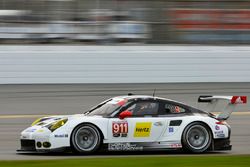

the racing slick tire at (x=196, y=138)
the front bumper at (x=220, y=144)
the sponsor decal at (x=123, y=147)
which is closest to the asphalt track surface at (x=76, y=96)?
the front bumper at (x=220, y=144)

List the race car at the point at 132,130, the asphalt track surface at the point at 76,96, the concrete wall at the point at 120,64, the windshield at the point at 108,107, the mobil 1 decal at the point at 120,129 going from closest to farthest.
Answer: the race car at the point at 132,130
the mobil 1 decal at the point at 120,129
the windshield at the point at 108,107
the asphalt track surface at the point at 76,96
the concrete wall at the point at 120,64

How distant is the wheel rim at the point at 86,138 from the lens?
366 inches

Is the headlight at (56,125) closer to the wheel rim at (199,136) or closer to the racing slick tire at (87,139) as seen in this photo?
the racing slick tire at (87,139)

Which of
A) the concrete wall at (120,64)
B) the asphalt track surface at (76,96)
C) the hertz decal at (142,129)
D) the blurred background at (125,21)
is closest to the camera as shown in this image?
the hertz decal at (142,129)

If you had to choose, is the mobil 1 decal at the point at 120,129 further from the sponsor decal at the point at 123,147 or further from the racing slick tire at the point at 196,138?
the racing slick tire at the point at 196,138

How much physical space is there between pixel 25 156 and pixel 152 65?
7828 mm

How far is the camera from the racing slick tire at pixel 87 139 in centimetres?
930

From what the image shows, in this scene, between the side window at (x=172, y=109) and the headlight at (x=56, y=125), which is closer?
the headlight at (x=56, y=125)

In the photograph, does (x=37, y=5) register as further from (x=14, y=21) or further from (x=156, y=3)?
A: (x=156, y=3)

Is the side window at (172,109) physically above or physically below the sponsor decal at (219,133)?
above

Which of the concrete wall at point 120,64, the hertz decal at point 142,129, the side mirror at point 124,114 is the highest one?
the concrete wall at point 120,64

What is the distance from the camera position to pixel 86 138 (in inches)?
368

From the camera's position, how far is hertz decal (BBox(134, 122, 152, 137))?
951 cm

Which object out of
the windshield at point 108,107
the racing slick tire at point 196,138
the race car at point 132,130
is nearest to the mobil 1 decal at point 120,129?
the race car at point 132,130
